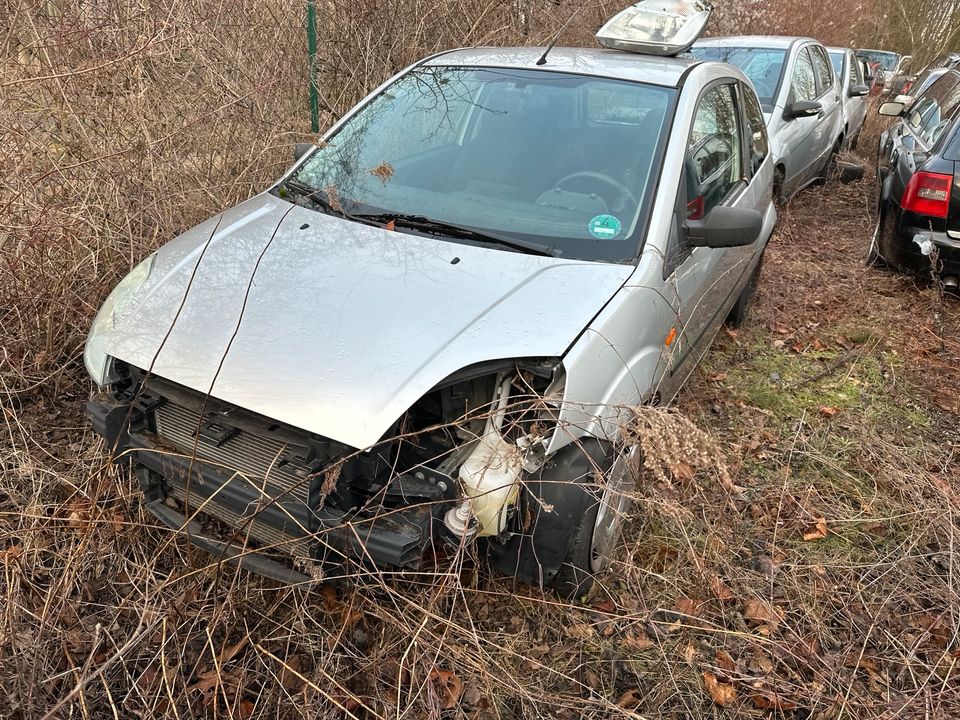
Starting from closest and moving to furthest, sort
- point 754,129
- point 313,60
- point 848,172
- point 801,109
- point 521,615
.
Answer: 1. point 521,615
2. point 754,129
3. point 313,60
4. point 801,109
5. point 848,172

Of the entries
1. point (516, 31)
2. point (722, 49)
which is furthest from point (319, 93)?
point (722, 49)

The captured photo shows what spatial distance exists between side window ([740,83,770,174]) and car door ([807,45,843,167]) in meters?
3.08

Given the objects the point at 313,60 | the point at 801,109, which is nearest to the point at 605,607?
the point at 313,60

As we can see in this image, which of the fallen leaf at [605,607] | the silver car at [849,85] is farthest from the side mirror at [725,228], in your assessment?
the silver car at [849,85]

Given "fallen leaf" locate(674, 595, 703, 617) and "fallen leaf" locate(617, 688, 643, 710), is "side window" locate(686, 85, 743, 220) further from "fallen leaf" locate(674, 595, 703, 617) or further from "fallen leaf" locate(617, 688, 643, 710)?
"fallen leaf" locate(617, 688, 643, 710)

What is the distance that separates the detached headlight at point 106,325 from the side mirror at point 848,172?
7.75 m

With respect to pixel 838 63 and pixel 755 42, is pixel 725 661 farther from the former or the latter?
pixel 838 63

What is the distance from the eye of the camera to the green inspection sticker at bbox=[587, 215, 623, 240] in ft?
8.36

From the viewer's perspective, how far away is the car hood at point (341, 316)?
1924 millimetres

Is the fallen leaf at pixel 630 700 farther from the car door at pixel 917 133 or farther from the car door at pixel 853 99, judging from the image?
the car door at pixel 853 99

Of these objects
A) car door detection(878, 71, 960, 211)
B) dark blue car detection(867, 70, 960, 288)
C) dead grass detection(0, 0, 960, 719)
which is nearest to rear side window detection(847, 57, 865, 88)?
car door detection(878, 71, 960, 211)

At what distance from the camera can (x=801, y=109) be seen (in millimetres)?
5762

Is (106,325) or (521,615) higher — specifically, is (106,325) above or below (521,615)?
above

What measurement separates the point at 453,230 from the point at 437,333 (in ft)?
2.26
